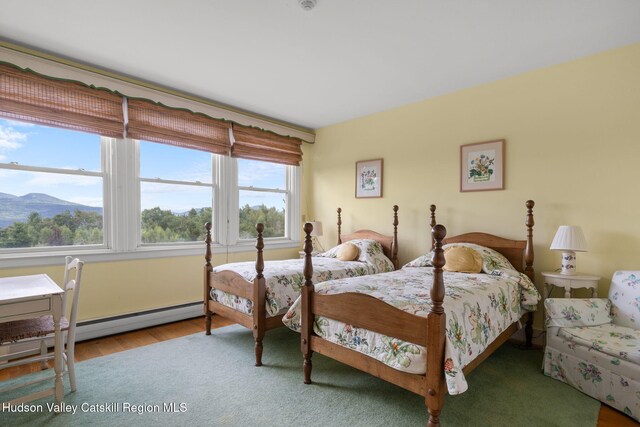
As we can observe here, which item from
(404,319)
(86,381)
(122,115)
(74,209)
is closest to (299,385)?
(404,319)

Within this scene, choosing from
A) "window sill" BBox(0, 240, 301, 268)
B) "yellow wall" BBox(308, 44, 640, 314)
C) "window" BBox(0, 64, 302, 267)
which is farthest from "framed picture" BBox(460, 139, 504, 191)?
"window sill" BBox(0, 240, 301, 268)

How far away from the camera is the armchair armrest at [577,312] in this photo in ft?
7.50

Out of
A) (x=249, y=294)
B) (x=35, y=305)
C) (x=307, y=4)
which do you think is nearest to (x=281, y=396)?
(x=249, y=294)

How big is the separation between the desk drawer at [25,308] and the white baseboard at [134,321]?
4.41 ft

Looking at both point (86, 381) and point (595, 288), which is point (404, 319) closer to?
point (595, 288)

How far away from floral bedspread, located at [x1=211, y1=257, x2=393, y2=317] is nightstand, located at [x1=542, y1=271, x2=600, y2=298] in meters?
1.61

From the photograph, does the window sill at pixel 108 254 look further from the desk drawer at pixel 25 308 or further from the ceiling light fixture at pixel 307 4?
the ceiling light fixture at pixel 307 4

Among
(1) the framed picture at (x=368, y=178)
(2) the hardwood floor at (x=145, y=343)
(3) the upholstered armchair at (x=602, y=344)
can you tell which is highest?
(1) the framed picture at (x=368, y=178)

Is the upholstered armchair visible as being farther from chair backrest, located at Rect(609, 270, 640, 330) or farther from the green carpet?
the green carpet

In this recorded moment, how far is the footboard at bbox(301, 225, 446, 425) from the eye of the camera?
1.60m

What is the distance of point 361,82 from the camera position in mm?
3250

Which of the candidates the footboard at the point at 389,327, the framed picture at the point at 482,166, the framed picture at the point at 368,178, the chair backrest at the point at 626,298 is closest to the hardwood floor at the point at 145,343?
the chair backrest at the point at 626,298

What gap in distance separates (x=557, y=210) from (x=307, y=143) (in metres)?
3.30

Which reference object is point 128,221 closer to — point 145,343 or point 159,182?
point 159,182
